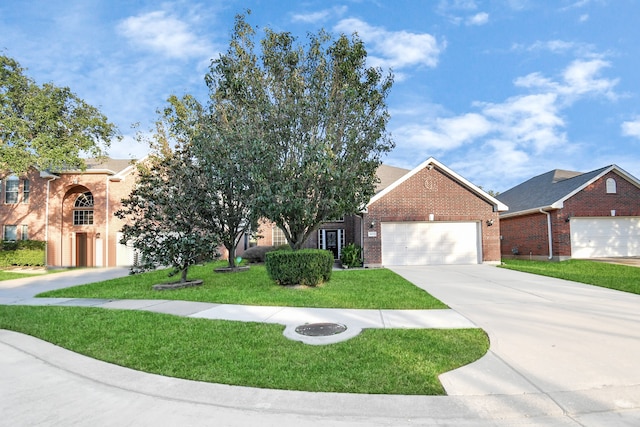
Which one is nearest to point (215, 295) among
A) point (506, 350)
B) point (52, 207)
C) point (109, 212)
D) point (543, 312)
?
point (506, 350)

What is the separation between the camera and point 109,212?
72.8ft

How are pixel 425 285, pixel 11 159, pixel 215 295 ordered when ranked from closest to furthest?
1. pixel 215 295
2. pixel 425 285
3. pixel 11 159

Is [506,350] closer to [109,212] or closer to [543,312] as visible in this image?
[543,312]

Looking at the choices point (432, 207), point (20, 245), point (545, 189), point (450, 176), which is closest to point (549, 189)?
point (545, 189)

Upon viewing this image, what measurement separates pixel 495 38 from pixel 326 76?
584cm

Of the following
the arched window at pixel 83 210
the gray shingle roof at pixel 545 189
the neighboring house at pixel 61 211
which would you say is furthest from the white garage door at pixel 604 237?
the arched window at pixel 83 210

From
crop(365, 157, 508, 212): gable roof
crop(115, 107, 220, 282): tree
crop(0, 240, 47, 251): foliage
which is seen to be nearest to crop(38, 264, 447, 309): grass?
crop(115, 107, 220, 282): tree

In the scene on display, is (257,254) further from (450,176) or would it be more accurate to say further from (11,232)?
(11,232)

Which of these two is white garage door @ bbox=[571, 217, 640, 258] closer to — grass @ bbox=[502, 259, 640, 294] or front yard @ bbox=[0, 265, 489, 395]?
grass @ bbox=[502, 259, 640, 294]

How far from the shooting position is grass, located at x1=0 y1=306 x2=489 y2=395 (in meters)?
3.73

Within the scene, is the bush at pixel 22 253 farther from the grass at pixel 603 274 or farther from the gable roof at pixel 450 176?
the grass at pixel 603 274

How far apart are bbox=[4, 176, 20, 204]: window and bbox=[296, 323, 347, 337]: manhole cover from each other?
84.3 ft

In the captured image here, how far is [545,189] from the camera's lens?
829 inches

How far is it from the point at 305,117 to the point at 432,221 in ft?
30.4
